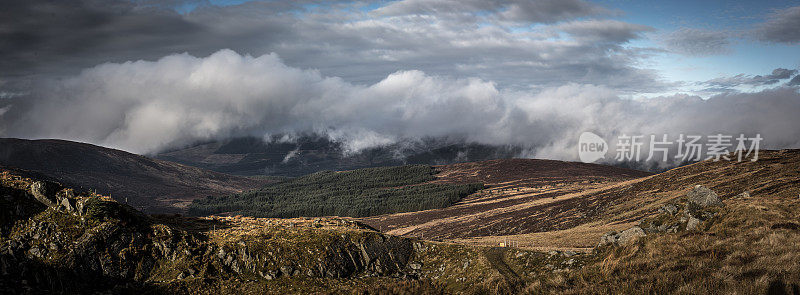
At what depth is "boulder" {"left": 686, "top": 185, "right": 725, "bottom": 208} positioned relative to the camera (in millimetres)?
32719

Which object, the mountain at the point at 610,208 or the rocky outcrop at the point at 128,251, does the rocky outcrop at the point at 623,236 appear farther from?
the mountain at the point at 610,208

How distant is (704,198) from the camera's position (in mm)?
33188

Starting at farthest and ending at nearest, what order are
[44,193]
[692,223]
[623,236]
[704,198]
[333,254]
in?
[333,254] < [704,198] < [44,193] < [623,236] < [692,223]

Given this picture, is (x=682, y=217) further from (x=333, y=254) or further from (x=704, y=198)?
(x=333, y=254)

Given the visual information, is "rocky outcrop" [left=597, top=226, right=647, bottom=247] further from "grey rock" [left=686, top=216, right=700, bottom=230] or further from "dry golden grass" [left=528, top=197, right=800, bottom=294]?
"grey rock" [left=686, top=216, right=700, bottom=230]

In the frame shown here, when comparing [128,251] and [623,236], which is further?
[128,251]

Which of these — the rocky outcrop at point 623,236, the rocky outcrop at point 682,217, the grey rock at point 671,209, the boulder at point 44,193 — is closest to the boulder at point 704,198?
the rocky outcrop at point 682,217

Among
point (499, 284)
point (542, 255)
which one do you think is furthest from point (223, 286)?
point (542, 255)

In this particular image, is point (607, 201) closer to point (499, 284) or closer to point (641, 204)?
point (641, 204)

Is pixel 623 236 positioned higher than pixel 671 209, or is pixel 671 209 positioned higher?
pixel 671 209

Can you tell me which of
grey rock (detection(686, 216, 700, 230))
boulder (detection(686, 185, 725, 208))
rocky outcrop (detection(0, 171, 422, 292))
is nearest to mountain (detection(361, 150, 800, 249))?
boulder (detection(686, 185, 725, 208))

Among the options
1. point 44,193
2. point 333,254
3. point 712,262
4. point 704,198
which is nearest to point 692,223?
point 704,198

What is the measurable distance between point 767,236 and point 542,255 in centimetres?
1439

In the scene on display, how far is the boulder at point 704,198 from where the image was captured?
1288 inches
